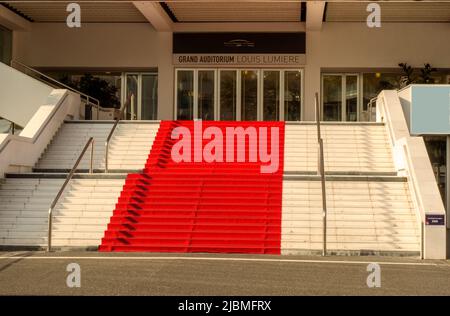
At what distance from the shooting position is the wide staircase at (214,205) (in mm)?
11922

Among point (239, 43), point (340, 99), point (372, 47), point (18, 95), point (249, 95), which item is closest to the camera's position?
point (18, 95)

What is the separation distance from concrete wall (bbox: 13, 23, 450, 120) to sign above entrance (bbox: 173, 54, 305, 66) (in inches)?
14.2

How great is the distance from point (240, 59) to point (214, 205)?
13.1m

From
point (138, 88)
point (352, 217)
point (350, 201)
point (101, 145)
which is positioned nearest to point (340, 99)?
point (138, 88)

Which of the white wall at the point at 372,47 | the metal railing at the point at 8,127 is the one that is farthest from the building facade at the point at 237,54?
the metal railing at the point at 8,127

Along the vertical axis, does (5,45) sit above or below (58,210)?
Answer: above

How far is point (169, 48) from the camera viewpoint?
2548 centimetres

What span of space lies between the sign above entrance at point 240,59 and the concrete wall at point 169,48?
0.36 meters

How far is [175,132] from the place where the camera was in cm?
1811

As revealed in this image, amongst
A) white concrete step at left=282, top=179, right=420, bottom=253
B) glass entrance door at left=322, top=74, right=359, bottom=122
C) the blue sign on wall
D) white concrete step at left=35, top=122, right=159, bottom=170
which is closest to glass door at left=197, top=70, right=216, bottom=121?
glass entrance door at left=322, top=74, right=359, bottom=122

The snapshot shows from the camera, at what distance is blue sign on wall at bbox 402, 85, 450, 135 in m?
15.8

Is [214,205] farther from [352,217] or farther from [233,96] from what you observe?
[233,96]
